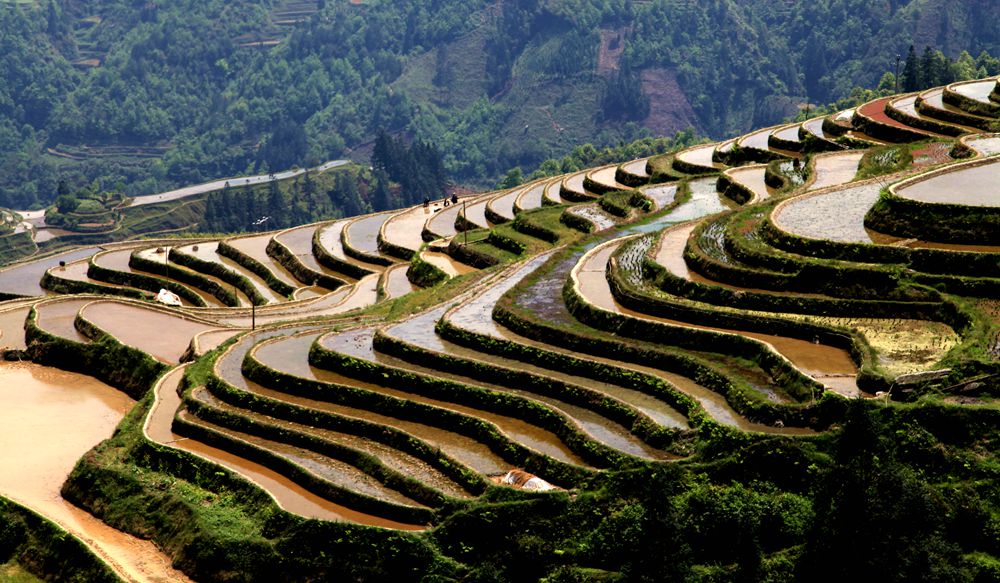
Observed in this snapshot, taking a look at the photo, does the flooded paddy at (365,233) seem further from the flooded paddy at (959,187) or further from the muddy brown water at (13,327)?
the flooded paddy at (959,187)

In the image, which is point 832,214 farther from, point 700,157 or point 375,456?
point 700,157

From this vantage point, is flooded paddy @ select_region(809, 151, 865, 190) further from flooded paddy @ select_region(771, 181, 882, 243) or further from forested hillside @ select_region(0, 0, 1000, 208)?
forested hillside @ select_region(0, 0, 1000, 208)

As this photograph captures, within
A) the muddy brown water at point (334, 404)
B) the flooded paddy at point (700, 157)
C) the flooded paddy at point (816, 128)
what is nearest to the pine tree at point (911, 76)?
the flooded paddy at point (816, 128)

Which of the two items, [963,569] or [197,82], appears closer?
[963,569]

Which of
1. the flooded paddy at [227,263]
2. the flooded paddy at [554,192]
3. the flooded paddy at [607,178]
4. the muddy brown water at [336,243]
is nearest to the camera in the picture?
the flooded paddy at [227,263]

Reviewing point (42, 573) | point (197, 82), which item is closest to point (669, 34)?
point (197, 82)

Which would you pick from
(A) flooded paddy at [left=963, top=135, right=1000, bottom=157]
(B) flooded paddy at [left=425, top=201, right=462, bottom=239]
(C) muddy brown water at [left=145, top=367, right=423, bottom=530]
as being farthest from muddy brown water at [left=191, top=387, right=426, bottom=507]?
(A) flooded paddy at [left=963, top=135, right=1000, bottom=157]

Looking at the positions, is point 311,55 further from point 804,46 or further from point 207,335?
point 207,335
